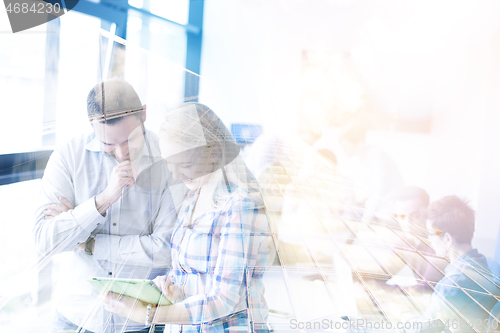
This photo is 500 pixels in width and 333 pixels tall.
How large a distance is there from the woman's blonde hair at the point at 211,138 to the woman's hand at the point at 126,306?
0.90ft

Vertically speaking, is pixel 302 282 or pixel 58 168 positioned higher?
pixel 58 168

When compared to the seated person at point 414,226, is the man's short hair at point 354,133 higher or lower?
higher

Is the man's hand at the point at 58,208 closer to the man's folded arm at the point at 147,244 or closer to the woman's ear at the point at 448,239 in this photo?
the man's folded arm at the point at 147,244

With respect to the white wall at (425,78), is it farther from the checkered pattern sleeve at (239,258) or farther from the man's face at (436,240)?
the checkered pattern sleeve at (239,258)

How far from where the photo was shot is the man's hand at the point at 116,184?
55cm

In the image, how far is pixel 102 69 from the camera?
57 cm

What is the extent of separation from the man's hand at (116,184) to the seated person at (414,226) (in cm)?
50

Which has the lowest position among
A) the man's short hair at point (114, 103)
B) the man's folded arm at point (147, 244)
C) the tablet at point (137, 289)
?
the tablet at point (137, 289)

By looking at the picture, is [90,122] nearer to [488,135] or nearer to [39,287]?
[39,287]

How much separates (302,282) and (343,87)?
0.36 metres

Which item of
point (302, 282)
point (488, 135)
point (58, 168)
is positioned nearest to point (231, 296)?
point (302, 282)

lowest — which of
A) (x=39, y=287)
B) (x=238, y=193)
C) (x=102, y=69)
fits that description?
(x=39, y=287)

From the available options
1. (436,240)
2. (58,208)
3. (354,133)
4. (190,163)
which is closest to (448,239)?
(436,240)
